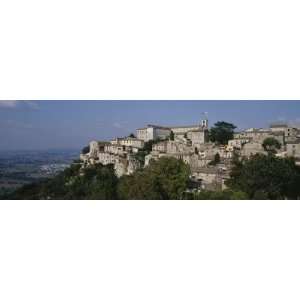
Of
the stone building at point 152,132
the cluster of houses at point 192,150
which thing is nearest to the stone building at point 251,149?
the cluster of houses at point 192,150

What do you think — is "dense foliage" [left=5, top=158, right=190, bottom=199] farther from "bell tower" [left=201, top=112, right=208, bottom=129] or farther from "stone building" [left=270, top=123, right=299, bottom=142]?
"stone building" [left=270, top=123, right=299, bottom=142]

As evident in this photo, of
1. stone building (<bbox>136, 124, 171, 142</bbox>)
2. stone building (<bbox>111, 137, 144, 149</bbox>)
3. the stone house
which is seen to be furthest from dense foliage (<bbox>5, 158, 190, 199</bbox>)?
the stone house

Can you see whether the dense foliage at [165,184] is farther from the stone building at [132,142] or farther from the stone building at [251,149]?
the stone building at [132,142]

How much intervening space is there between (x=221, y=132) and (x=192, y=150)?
66 centimetres

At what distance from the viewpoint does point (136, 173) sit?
5914mm

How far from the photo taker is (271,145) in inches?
249

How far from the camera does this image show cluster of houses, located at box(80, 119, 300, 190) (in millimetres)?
5957

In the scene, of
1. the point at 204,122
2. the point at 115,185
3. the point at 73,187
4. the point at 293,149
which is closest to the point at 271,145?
the point at 293,149

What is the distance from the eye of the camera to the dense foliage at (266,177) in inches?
218

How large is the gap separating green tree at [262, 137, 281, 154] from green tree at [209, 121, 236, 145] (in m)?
0.59

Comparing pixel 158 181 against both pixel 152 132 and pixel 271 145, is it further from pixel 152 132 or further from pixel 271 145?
pixel 271 145

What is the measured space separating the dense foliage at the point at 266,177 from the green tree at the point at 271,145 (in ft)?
0.59
